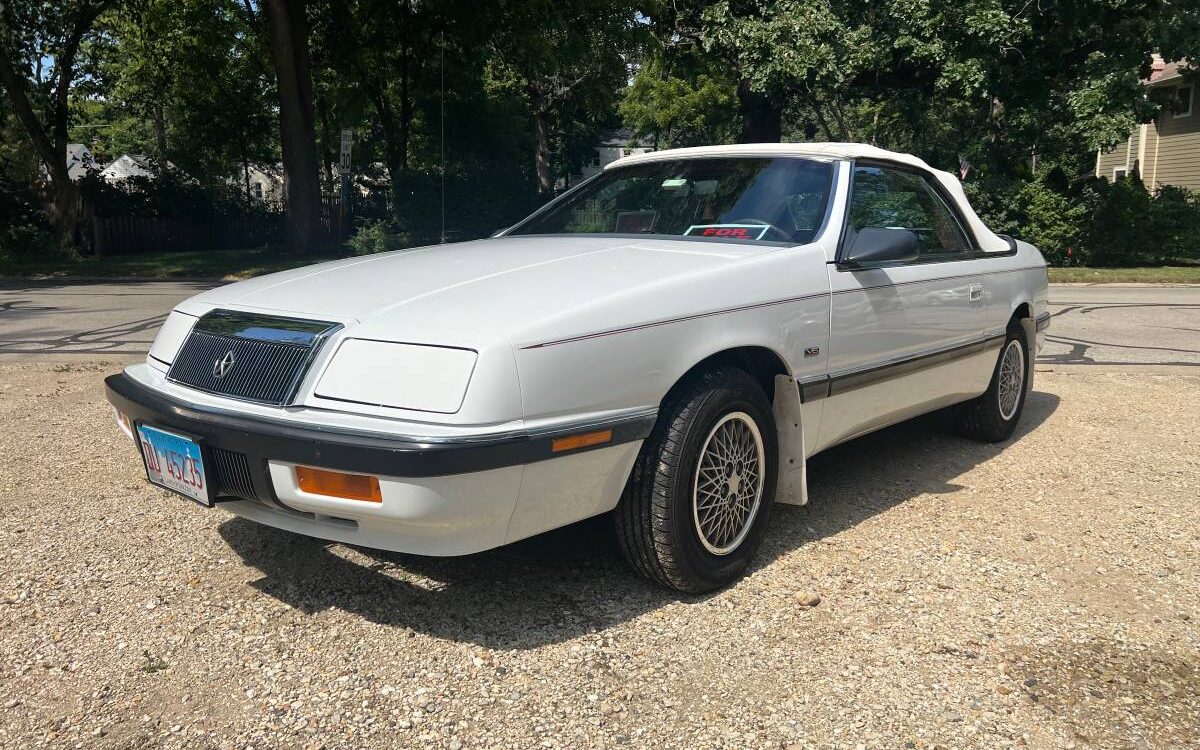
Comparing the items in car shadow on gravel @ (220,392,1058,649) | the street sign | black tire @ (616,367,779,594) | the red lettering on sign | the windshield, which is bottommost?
car shadow on gravel @ (220,392,1058,649)

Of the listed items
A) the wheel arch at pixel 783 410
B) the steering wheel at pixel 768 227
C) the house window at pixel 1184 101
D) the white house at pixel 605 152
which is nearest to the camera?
the wheel arch at pixel 783 410

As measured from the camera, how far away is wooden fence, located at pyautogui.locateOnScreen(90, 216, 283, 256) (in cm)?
2161

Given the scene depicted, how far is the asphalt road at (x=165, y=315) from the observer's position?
8.04 metres

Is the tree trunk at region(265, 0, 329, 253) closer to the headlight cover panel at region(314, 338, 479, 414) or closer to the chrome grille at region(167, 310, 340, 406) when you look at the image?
the chrome grille at region(167, 310, 340, 406)

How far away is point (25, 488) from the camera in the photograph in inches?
170

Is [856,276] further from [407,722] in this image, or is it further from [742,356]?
[407,722]

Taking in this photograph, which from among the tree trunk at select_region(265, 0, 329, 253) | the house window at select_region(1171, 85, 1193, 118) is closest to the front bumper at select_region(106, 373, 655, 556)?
the tree trunk at select_region(265, 0, 329, 253)

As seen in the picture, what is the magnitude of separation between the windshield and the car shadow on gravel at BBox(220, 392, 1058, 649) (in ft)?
3.99

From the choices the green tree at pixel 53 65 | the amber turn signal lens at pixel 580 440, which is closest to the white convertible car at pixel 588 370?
the amber turn signal lens at pixel 580 440

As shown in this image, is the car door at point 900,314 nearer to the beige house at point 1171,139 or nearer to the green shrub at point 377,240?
the green shrub at point 377,240

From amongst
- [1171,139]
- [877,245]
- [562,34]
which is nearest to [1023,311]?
[877,245]

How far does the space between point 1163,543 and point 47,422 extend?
573cm

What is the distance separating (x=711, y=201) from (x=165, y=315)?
8664mm

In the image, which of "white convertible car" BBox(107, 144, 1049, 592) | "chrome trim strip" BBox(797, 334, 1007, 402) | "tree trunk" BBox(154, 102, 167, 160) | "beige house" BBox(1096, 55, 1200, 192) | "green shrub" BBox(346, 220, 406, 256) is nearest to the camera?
"white convertible car" BBox(107, 144, 1049, 592)
